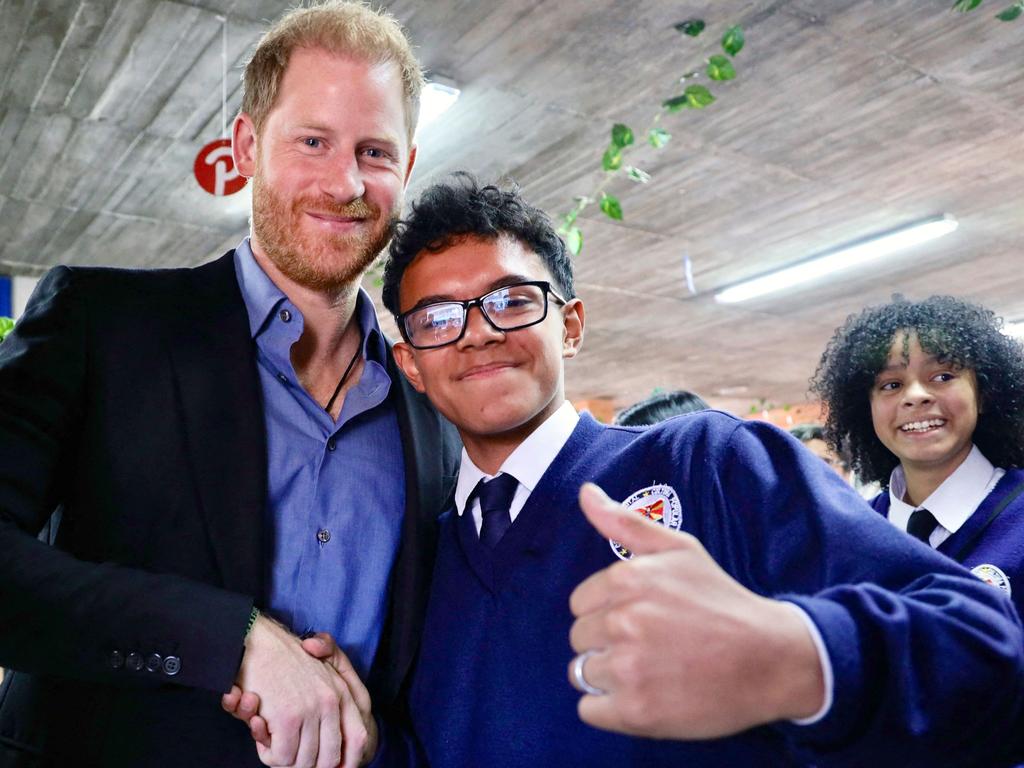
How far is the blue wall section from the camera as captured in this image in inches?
271

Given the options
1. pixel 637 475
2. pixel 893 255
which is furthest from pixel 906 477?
pixel 893 255

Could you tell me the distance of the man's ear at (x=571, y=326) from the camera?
1.48m

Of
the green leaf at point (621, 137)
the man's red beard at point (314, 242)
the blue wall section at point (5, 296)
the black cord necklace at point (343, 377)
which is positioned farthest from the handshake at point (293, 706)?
the blue wall section at point (5, 296)

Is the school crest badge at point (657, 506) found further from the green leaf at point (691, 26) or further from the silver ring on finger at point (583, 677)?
the green leaf at point (691, 26)

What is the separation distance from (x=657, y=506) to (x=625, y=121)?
388cm

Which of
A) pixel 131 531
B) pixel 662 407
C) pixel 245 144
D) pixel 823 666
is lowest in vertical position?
pixel 823 666

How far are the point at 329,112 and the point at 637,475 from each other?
0.83 m

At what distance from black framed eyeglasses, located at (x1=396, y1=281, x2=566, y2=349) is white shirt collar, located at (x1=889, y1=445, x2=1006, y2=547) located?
1.33 metres

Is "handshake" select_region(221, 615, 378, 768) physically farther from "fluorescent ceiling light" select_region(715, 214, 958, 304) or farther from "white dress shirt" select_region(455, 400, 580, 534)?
"fluorescent ceiling light" select_region(715, 214, 958, 304)

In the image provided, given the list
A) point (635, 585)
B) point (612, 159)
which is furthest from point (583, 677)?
point (612, 159)

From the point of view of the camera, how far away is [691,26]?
146 inches

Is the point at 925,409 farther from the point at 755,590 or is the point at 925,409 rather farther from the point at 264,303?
the point at 264,303

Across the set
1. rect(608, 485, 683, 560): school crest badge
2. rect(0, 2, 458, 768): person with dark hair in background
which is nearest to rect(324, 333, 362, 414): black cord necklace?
rect(0, 2, 458, 768): person with dark hair in background

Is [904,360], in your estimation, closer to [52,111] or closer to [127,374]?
[127,374]
